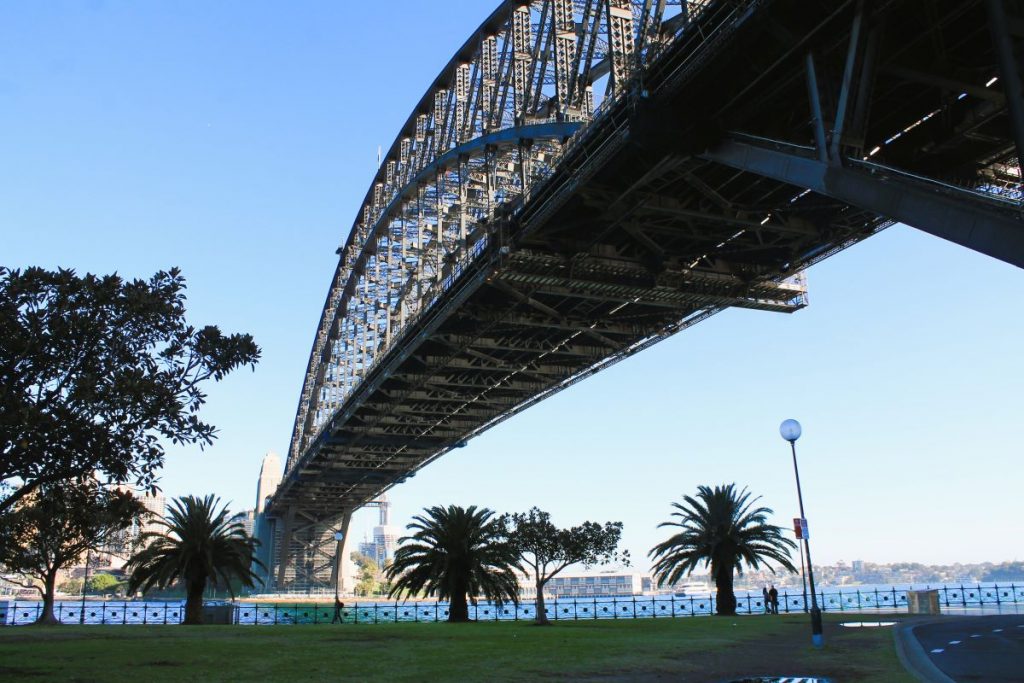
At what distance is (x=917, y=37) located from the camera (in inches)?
639

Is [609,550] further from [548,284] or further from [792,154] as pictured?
[792,154]

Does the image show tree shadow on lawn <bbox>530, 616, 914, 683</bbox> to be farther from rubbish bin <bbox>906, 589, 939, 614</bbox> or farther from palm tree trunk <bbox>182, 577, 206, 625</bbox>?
palm tree trunk <bbox>182, 577, 206, 625</bbox>

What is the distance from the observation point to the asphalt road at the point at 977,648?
14.5 meters

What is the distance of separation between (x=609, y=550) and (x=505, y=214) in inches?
779

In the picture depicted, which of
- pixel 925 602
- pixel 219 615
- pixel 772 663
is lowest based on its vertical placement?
pixel 925 602

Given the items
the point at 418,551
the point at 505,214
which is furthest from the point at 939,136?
the point at 418,551

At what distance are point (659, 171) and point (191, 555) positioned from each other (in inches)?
1222

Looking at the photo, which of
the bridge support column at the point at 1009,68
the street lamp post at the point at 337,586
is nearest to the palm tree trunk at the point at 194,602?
the street lamp post at the point at 337,586

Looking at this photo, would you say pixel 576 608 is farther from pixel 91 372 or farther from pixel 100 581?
pixel 100 581

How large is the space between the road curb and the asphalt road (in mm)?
172

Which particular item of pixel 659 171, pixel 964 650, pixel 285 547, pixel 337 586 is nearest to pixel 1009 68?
pixel 659 171

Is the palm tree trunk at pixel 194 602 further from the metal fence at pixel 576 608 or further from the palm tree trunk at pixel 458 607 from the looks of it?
the palm tree trunk at pixel 458 607

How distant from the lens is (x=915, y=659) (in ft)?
56.0

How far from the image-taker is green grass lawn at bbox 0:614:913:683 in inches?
588
